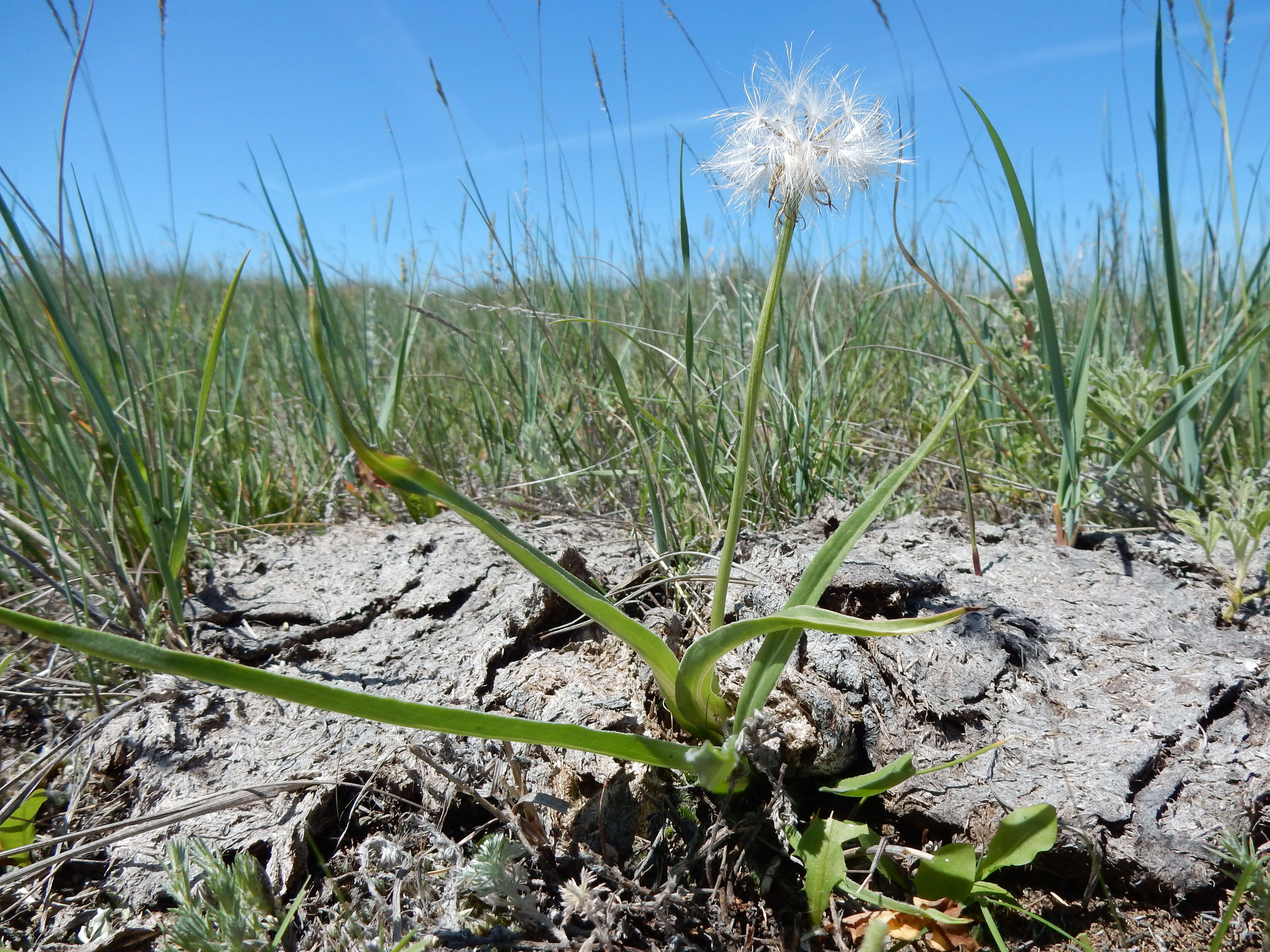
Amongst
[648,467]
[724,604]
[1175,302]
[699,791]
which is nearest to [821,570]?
[724,604]

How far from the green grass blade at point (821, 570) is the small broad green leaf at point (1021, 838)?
1.26 ft

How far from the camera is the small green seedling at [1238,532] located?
4.17ft

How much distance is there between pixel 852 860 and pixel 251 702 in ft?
3.78

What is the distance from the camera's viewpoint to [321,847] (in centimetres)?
114

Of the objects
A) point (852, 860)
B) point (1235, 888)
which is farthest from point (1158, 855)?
point (852, 860)

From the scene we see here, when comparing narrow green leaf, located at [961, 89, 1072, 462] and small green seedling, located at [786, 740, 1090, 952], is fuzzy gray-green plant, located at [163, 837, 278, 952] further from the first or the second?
narrow green leaf, located at [961, 89, 1072, 462]

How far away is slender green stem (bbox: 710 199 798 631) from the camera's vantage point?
930 millimetres

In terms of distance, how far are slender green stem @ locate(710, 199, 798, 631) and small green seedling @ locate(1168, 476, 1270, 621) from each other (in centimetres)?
92

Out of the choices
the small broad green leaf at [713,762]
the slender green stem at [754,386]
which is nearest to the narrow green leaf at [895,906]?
the small broad green leaf at [713,762]

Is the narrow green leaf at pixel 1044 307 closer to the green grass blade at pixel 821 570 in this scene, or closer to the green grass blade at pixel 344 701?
the green grass blade at pixel 821 570

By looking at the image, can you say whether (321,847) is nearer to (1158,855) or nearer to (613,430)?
(1158,855)

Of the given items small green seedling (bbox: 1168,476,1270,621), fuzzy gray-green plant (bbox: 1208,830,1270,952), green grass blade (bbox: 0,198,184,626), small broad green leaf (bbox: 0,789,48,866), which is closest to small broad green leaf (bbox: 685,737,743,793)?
fuzzy gray-green plant (bbox: 1208,830,1270,952)

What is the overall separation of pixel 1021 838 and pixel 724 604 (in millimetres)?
541

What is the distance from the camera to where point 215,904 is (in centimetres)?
105
